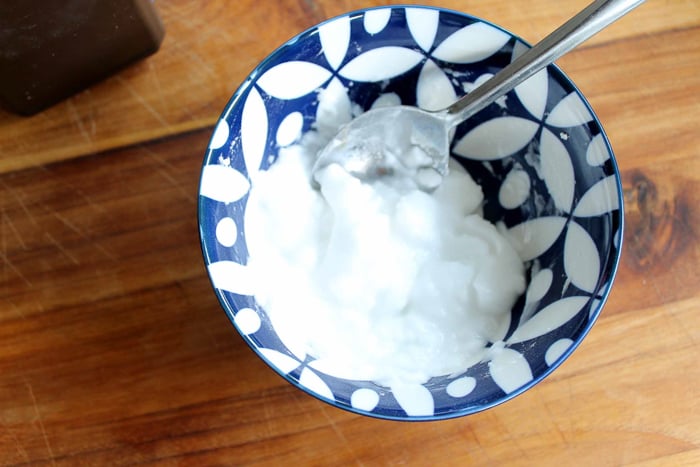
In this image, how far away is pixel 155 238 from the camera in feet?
2.39

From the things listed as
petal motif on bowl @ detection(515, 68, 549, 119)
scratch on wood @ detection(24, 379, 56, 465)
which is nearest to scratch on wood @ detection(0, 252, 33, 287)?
scratch on wood @ detection(24, 379, 56, 465)

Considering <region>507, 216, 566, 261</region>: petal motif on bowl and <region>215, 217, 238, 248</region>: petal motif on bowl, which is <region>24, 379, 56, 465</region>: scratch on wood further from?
<region>507, 216, 566, 261</region>: petal motif on bowl

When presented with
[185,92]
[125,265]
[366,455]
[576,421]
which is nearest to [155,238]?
[125,265]

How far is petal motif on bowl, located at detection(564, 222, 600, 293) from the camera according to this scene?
593mm

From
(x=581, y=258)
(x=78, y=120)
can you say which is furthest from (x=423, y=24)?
(x=78, y=120)

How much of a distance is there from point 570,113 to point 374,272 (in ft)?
0.78

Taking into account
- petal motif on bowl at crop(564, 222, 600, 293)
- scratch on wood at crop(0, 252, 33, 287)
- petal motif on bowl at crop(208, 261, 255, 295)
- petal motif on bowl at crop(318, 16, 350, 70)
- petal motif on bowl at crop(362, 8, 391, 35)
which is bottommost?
scratch on wood at crop(0, 252, 33, 287)

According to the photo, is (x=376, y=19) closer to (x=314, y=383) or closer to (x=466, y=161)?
(x=466, y=161)

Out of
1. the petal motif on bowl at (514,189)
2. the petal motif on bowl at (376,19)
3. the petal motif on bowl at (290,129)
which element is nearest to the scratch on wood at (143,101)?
the petal motif on bowl at (290,129)

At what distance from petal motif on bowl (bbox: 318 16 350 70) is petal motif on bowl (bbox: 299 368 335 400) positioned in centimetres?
30

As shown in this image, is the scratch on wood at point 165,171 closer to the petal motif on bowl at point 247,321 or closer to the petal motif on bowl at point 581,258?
the petal motif on bowl at point 247,321

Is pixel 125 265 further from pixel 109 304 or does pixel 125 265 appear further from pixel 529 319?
pixel 529 319

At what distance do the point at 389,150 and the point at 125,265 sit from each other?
308 mm

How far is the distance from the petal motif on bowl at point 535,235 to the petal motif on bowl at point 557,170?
0.02m
